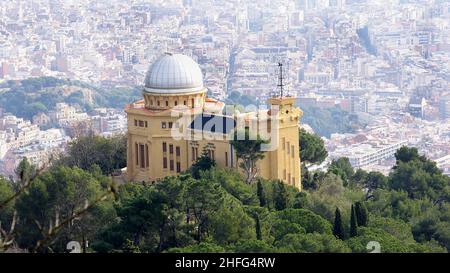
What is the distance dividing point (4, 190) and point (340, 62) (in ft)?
166

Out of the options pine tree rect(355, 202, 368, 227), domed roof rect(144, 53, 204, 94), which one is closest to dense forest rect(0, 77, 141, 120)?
domed roof rect(144, 53, 204, 94)

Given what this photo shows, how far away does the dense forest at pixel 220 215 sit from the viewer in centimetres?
1005

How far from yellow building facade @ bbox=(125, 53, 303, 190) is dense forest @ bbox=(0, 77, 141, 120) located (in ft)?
119

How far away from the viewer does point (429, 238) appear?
13.1 meters

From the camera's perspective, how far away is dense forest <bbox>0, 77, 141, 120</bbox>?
169 feet

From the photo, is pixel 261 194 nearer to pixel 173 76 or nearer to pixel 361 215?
pixel 361 215

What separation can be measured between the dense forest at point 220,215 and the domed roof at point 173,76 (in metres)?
0.95

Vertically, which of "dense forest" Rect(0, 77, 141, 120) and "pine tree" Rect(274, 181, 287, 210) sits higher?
"pine tree" Rect(274, 181, 287, 210)

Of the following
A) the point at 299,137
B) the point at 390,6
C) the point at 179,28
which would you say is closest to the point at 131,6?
the point at 179,28

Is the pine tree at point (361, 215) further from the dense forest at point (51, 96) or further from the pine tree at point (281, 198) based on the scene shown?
the dense forest at point (51, 96)

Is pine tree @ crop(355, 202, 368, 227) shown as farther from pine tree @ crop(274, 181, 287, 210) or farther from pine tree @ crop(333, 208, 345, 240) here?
pine tree @ crop(274, 181, 287, 210)

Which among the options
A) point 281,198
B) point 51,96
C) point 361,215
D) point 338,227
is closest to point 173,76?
point 281,198
